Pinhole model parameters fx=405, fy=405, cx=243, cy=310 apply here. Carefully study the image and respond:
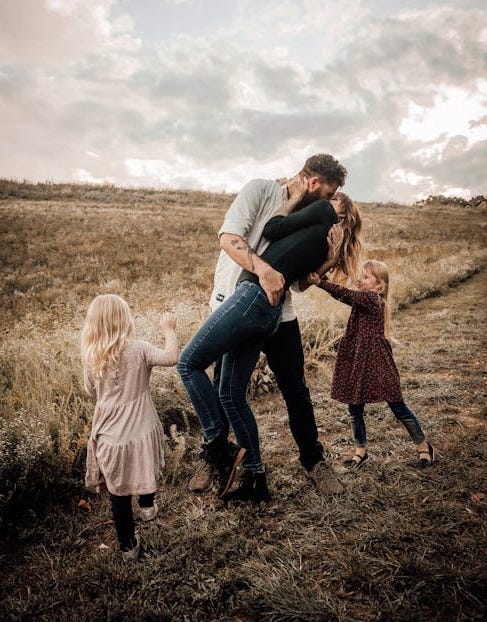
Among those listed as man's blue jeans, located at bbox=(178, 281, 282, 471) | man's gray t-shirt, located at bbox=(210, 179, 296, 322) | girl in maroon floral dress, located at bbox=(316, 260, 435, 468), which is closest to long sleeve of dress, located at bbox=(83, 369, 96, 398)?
man's blue jeans, located at bbox=(178, 281, 282, 471)

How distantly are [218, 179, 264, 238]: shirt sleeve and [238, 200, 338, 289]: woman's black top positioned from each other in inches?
5.4

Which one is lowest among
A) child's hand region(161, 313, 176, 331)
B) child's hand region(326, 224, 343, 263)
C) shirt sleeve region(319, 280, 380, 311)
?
child's hand region(161, 313, 176, 331)

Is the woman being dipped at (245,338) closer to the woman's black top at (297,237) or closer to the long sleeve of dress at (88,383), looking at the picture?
the woman's black top at (297,237)

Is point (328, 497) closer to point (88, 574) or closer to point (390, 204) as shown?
point (88, 574)

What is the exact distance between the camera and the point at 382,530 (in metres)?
2.44

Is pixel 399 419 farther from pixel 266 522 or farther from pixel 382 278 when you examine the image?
pixel 266 522

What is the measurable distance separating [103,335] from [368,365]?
2070 millimetres

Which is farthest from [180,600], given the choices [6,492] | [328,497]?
[6,492]

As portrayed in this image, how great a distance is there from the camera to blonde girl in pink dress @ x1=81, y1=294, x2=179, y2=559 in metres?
2.34

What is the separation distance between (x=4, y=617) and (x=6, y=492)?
0.96m

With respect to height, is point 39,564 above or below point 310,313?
below

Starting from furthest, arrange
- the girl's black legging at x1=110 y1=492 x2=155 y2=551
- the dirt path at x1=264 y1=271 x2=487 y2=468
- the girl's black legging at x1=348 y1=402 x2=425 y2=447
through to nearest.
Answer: the dirt path at x1=264 y1=271 x2=487 y2=468
the girl's black legging at x1=348 y1=402 x2=425 y2=447
the girl's black legging at x1=110 y1=492 x2=155 y2=551

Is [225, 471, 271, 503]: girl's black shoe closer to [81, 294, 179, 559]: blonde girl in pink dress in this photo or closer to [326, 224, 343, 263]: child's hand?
[81, 294, 179, 559]: blonde girl in pink dress

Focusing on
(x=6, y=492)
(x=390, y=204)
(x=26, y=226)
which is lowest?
(x=6, y=492)
